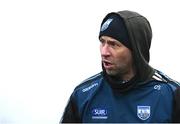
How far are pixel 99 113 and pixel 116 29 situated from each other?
358 mm

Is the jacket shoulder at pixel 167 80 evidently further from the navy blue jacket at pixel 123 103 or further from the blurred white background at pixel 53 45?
the blurred white background at pixel 53 45

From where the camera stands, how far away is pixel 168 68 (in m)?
3.51

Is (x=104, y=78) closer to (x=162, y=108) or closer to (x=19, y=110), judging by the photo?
(x=162, y=108)

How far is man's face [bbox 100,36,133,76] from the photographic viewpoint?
6.24 ft

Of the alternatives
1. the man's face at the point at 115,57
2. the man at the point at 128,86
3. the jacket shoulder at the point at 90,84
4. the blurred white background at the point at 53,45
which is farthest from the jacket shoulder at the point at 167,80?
the blurred white background at the point at 53,45

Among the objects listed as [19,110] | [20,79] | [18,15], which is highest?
[18,15]

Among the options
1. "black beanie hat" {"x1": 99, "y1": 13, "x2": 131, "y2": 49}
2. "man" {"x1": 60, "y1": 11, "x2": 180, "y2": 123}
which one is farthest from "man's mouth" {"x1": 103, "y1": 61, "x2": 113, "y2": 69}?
"black beanie hat" {"x1": 99, "y1": 13, "x2": 131, "y2": 49}

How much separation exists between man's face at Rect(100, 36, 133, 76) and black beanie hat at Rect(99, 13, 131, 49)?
0.02 metres

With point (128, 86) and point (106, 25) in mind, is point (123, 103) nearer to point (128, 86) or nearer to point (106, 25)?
point (128, 86)

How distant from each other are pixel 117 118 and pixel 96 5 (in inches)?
73.7

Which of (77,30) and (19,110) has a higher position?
(77,30)

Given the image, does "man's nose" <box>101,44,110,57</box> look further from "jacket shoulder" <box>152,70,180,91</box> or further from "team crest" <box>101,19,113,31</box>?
"jacket shoulder" <box>152,70,180,91</box>

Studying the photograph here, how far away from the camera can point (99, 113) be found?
1964 mm

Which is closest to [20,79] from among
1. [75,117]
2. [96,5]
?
[96,5]
